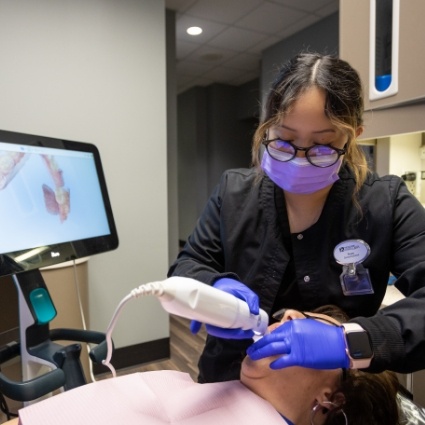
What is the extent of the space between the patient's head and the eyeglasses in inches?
14.5

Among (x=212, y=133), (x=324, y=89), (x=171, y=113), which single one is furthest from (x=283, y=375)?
(x=212, y=133)

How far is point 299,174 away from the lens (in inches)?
35.0

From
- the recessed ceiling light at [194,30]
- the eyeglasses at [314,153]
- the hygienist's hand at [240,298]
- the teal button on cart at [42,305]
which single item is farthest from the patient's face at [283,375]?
the recessed ceiling light at [194,30]

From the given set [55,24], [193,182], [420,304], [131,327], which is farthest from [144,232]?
[193,182]

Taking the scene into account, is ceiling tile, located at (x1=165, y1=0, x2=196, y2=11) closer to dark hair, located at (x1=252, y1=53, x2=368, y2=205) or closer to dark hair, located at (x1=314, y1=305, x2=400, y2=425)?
dark hair, located at (x1=252, y1=53, x2=368, y2=205)

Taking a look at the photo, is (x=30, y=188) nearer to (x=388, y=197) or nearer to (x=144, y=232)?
(x=388, y=197)

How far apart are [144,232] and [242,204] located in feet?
5.12

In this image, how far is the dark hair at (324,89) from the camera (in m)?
0.81

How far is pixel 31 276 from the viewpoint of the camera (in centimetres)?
101

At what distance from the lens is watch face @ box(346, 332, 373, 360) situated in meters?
0.67

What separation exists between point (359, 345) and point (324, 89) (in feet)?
1.75

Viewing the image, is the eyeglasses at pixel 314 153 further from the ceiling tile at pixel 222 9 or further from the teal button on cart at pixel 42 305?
the ceiling tile at pixel 222 9

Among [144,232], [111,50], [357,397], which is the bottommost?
[357,397]

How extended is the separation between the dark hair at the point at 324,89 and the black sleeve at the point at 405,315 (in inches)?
9.7
